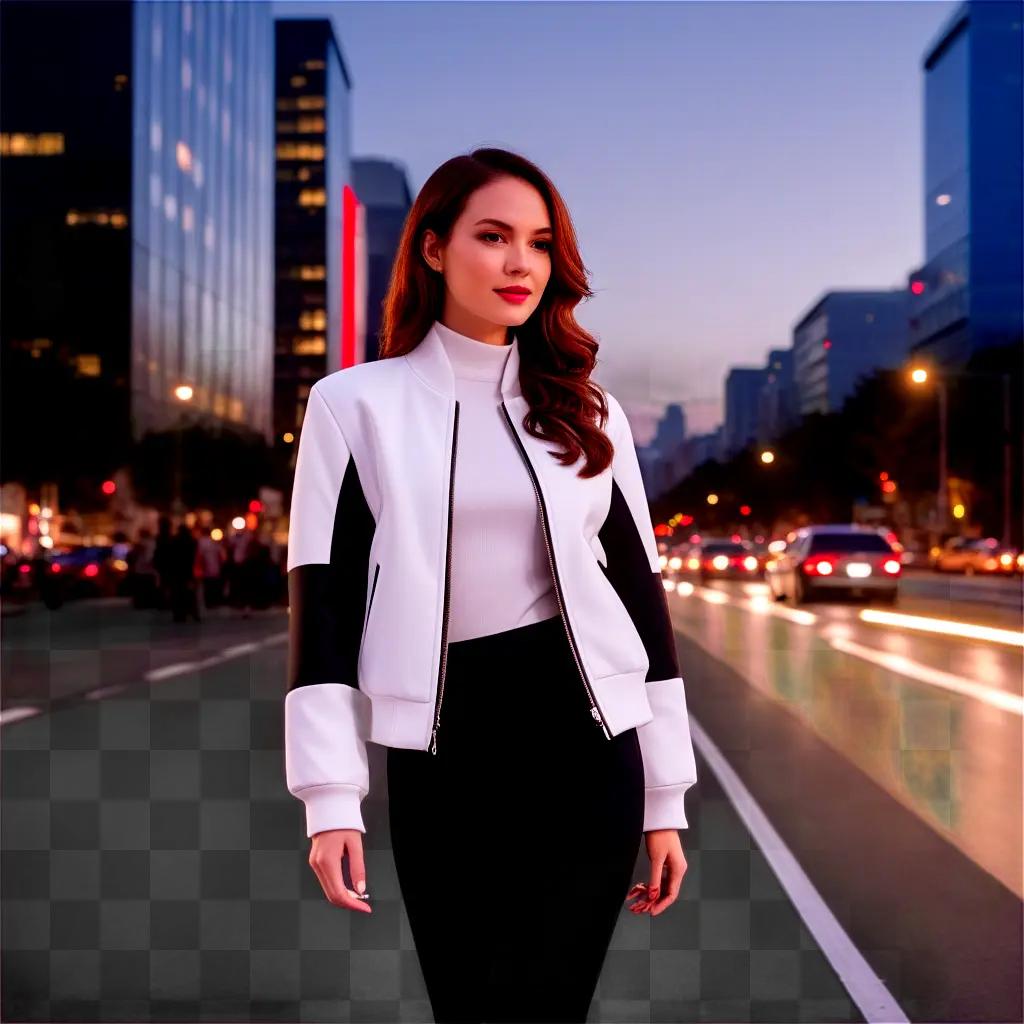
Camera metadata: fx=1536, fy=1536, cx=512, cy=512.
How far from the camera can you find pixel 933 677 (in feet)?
50.8

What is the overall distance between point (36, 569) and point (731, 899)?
3526 cm

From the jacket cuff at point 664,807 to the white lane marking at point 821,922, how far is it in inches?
86.2

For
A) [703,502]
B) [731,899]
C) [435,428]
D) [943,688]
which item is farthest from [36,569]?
[703,502]

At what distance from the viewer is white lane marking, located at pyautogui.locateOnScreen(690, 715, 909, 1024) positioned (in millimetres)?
4570

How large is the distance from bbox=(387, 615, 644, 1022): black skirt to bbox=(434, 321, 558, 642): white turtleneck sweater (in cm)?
3

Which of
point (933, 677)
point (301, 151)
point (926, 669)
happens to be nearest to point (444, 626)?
point (933, 677)

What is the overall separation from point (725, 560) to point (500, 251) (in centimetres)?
5191

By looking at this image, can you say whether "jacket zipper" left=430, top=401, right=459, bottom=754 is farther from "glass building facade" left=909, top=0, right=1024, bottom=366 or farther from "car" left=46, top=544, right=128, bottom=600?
"glass building facade" left=909, top=0, right=1024, bottom=366

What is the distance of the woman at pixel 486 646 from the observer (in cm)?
240

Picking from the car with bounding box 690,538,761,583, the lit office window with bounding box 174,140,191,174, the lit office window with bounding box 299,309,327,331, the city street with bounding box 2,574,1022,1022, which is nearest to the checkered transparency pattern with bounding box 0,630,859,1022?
the city street with bounding box 2,574,1022,1022

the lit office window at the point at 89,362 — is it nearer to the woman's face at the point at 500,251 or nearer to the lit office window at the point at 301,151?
the woman's face at the point at 500,251

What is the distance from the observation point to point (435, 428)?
2.53 m

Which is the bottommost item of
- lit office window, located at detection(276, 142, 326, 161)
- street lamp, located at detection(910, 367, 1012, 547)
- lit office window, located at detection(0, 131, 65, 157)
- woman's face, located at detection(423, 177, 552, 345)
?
woman's face, located at detection(423, 177, 552, 345)

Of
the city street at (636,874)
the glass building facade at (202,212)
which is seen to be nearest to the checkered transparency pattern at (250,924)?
the city street at (636,874)
